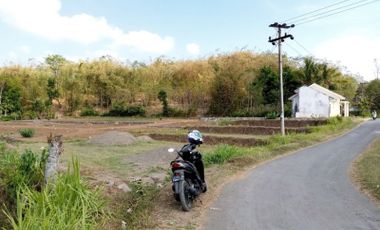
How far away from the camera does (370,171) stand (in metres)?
11.1

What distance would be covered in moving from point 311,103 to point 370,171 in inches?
1147

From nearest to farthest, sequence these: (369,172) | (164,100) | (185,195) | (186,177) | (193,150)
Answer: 1. (185,195)
2. (186,177)
3. (193,150)
4. (369,172)
5. (164,100)

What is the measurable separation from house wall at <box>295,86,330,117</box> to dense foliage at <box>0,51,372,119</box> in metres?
2.73

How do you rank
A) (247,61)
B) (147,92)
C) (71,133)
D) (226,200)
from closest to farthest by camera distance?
1. (226,200)
2. (71,133)
3. (247,61)
4. (147,92)

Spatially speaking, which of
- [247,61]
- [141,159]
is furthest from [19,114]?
[141,159]

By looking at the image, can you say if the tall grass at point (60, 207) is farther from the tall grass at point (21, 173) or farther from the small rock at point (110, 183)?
the small rock at point (110, 183)

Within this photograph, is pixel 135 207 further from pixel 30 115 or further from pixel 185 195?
pixel 30 115

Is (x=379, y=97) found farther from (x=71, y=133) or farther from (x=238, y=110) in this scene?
(x=71, y=133)

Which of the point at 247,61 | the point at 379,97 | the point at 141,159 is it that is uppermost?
the point at 247,61

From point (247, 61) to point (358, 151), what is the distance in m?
31.8

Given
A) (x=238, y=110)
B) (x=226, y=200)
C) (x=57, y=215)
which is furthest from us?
(x=238, y=110)

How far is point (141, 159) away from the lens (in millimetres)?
16703

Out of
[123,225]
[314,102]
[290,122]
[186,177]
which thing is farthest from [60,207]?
[314,102]

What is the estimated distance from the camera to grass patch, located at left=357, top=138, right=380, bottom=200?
355 inches
